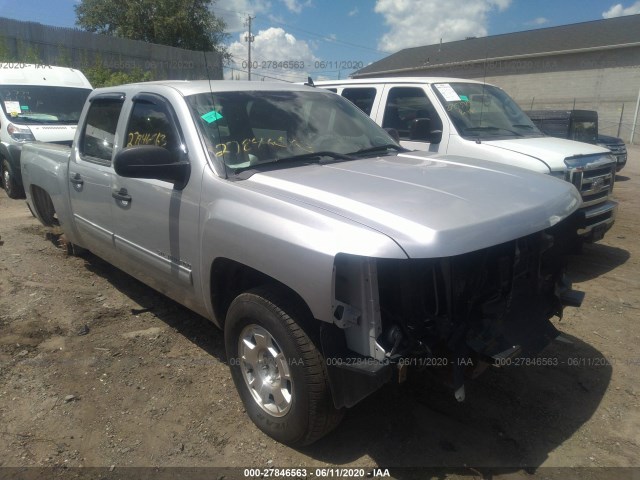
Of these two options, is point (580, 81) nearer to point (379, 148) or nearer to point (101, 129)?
point (379, 148)

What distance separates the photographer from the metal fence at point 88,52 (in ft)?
56.3

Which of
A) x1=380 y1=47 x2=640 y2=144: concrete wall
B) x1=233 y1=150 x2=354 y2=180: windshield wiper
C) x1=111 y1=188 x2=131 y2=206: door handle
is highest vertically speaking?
x1=380 y1=47 x2=640 y2=144: concrete wall

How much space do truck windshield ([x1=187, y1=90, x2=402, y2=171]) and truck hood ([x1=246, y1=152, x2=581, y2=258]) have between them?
24 centimetres

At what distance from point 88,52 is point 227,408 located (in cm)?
2030

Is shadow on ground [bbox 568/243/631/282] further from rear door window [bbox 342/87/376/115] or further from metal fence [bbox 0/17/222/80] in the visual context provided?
metal fence [bbox 0/17/222/80]

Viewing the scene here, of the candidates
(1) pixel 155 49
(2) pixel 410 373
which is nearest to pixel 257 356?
(2) pixel 410 373

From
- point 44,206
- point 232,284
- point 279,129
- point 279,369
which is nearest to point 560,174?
point 279,129

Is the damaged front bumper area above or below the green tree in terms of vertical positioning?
below

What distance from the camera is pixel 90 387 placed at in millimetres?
3303

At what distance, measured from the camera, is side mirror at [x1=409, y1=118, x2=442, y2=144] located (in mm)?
5934

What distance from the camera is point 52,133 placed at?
9.05 meters

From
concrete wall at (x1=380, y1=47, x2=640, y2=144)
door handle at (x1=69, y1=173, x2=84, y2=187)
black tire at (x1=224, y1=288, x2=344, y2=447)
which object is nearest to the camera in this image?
black tire at (x1=224, y1=288, x2=344, y2=447)

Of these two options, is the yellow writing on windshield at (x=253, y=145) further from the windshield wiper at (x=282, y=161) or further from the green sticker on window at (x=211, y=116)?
the green sticker on window at (x=211, y=116)

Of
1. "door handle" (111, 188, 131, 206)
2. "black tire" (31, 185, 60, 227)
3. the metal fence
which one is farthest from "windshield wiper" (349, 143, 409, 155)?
the metal fence
